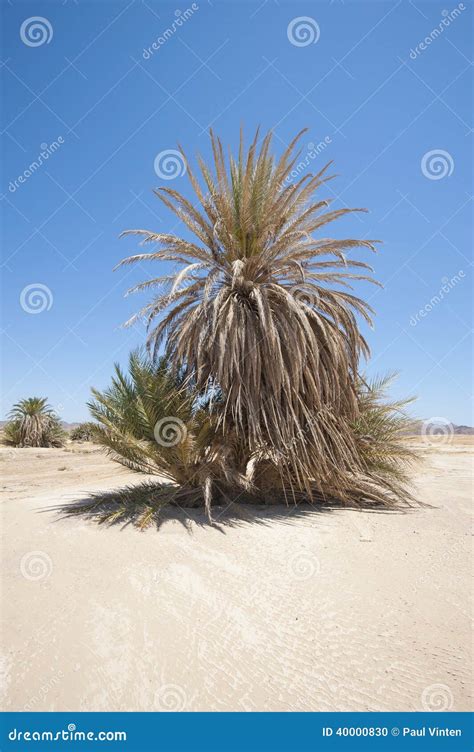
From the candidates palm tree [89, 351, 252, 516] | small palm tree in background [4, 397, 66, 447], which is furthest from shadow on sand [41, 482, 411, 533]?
small palm tree in background [4, 397, 66, 447]

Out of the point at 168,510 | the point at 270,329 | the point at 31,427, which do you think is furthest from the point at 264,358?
the point at 31,427

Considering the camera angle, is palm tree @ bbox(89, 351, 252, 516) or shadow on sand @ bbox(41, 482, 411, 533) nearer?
shadow on sand @ bbox(41, 482, 411, 533)

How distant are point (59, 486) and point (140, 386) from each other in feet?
17.2

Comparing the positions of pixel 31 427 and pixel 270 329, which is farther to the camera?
pixel 31 427

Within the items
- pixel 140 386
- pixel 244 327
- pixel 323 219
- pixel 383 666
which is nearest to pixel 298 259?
pixel 323 219

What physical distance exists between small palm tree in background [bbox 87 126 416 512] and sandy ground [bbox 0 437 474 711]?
3.59 ft

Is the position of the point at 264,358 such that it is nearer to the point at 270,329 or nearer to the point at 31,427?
the point at 270,329

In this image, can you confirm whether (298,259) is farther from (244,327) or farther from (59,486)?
(59,486)

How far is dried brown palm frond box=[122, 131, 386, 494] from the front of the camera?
22.0 ft

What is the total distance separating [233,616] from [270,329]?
396 cm

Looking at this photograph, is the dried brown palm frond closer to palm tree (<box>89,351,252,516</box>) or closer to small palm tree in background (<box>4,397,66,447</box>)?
palm tree (<box>89,351,252,516</box>)

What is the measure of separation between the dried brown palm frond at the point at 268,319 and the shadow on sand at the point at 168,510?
0.53m

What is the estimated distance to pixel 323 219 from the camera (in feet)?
26.0

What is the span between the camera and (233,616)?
12.7 ft
